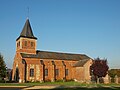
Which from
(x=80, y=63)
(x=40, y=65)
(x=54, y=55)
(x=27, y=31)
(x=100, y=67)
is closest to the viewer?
(x=100, y=67)

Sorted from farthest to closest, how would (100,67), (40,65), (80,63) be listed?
(80,63)
(40,65)
(100,67)

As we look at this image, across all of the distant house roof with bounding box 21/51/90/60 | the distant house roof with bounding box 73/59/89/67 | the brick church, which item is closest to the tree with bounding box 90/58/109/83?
the brick church

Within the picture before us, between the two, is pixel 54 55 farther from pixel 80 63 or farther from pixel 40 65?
pixel 80 63

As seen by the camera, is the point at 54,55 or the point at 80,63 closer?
the point at 80,63

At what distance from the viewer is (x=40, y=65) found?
52.5 metres

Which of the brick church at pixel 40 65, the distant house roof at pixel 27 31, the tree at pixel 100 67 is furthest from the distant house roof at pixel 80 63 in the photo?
→ the distant house roof at pixel 27 31

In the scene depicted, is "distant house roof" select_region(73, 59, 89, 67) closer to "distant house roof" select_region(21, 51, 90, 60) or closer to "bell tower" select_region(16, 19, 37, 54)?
"distant house roof" select_region(21, 51, 90, 60)

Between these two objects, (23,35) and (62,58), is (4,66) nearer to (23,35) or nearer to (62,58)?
(23,35)

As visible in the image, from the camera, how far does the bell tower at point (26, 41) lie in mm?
53616

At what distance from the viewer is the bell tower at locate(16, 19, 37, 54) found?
176 ft

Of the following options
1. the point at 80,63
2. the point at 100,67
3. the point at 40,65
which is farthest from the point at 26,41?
the point at 100,67

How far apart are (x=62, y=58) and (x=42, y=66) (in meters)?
7.81

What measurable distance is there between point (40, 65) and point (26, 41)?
7.58 meters

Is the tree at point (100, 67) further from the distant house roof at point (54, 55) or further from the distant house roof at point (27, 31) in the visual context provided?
the distant house roof at point (27, 31)
